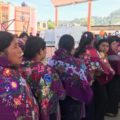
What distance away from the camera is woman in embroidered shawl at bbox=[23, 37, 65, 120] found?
336 cm

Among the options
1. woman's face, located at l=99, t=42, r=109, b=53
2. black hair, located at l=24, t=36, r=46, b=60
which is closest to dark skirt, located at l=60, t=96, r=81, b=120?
black hair, located at l=24, t=36, r=46, b=60

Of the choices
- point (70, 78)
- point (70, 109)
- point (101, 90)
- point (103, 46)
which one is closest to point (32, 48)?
point (70, 78)

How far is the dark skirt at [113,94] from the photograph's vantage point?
6.96 metres

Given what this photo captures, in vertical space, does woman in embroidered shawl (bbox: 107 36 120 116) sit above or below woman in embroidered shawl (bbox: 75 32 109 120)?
below

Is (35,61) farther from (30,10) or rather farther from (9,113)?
(30,10)

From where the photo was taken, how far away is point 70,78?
14.0 feet

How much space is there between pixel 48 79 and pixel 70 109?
111 cm

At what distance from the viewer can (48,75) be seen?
Result: 3412 mm

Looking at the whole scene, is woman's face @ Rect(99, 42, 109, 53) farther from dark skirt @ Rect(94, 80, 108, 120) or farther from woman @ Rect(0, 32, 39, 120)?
woman @ Rect(0, 32, 39, 120)

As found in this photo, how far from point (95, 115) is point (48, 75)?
2.60 m

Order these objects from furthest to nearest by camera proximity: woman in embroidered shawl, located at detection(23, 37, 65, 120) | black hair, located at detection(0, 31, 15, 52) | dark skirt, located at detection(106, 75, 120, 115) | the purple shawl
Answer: dark skirt, located at detection(106, 75, 120, 115), woman in embroidered shawl, located at detection(23, 37, 65, 120), black hair, located at detection(0, 31, 15, 52), the purple shawl

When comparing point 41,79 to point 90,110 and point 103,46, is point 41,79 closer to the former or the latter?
point 90,110

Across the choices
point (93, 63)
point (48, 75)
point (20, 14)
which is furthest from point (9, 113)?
point (20, 14)

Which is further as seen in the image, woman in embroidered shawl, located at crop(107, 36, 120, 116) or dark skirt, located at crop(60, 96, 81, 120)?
woman in embroidered shawl, located at crop(107, 36, 120, 116)
